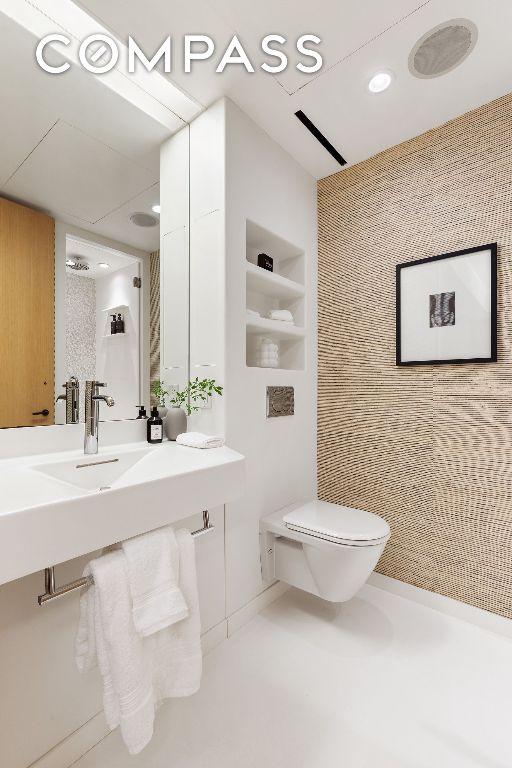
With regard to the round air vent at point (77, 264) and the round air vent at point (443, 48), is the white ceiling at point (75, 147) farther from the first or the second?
the round air vent at point (443, 48)

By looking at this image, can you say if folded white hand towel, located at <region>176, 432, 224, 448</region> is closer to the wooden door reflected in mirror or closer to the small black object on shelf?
the wooden door reflected in mirror

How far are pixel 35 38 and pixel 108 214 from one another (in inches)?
21.5

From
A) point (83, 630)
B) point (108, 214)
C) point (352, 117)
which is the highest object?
point (352, 117)

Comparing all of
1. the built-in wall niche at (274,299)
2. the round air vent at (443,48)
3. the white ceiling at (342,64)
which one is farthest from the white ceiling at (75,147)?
the round air vent at (443,48)

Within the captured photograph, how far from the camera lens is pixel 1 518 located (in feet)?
2.06

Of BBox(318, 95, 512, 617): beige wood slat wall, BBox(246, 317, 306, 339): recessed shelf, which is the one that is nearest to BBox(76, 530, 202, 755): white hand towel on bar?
BBox(246, 317, 306, 339): recessed shelf

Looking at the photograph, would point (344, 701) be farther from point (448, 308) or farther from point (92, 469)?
point (448, 308)

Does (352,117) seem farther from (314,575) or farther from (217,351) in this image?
(314,575)

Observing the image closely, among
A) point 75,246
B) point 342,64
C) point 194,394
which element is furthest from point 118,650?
point 342,64

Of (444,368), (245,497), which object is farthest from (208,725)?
(444,368)

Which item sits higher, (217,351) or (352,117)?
(352,117)

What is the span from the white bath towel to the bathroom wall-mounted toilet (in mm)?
820

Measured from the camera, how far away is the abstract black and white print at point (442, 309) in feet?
5.56

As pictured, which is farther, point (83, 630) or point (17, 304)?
point (17, 304)
